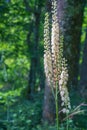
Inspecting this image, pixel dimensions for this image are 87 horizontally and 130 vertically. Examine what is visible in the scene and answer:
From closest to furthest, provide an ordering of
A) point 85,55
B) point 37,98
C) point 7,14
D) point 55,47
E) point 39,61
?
point 55,47 → point 37,98 → point 7,14 → point 39,61 → point 85,55

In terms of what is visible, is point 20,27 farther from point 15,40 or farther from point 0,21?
point 0,21

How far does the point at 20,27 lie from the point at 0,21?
1403 mm

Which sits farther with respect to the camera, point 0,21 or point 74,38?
point 0,21

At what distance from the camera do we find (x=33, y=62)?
1093 centimetres

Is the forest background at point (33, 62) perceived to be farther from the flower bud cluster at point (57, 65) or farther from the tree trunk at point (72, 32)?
the flower bud cluster at point (57, 65)

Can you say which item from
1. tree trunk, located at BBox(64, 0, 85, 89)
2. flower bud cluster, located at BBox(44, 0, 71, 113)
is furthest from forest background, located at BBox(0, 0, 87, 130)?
flower bud cluster, located at BBox(44, 0, 71, 113)

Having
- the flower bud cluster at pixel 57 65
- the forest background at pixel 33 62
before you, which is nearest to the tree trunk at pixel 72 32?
the forest background at pixel 33 62

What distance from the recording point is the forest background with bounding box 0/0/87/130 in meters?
6.93

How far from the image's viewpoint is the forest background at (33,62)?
273 inches

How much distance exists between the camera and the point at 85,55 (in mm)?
12086

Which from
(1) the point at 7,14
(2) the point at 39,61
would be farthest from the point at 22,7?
(2) the point at 39,61

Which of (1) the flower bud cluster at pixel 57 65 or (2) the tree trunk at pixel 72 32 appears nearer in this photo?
(1) the flower bud cluster at pixel 57 65

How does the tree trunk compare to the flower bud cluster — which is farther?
the tree trunk

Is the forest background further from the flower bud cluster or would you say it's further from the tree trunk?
the flower bud cluster
